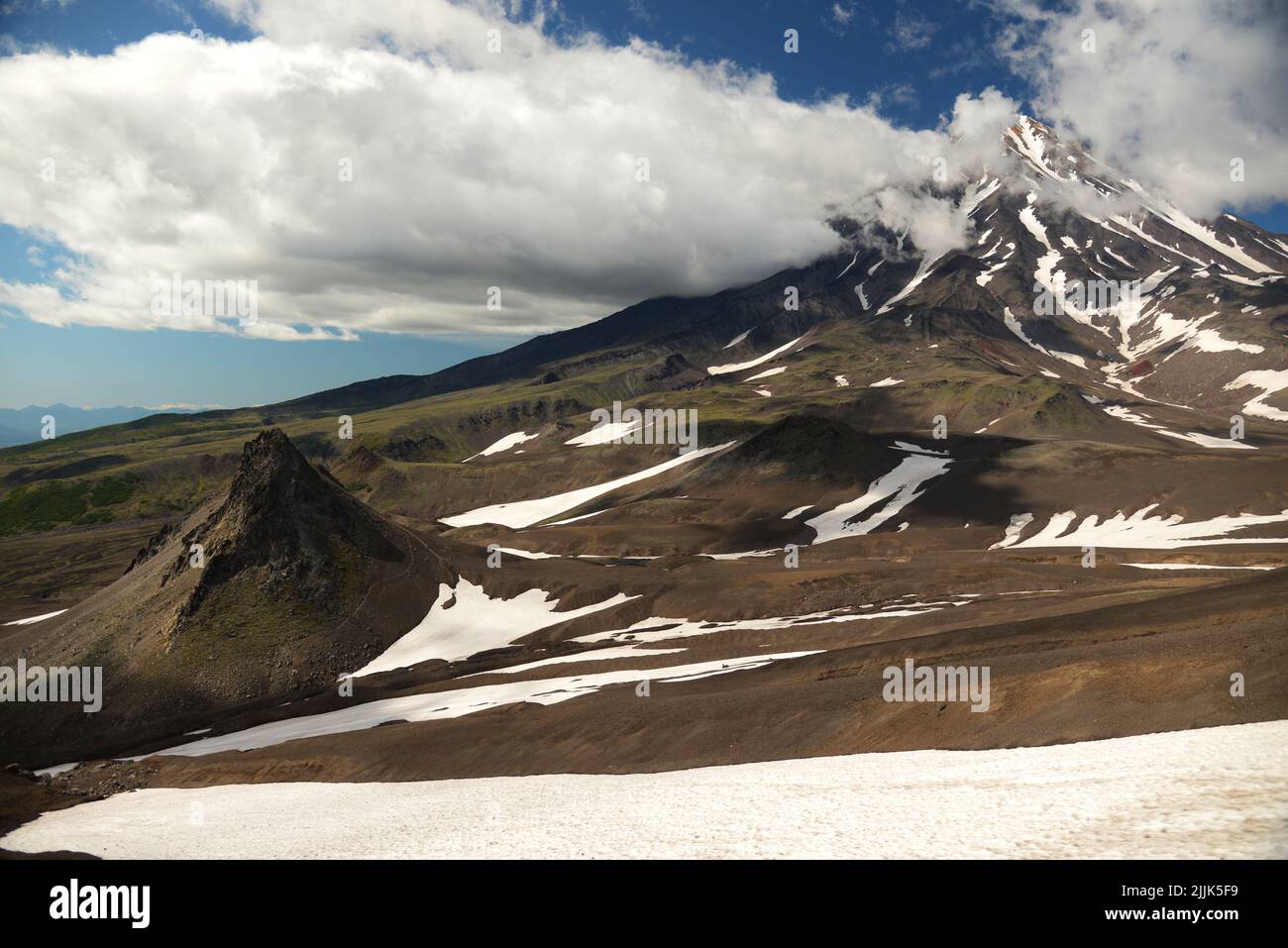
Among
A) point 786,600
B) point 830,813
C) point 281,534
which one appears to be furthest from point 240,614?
point 830,813

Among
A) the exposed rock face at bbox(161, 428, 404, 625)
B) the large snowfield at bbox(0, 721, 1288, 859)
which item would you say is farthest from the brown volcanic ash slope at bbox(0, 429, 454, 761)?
the large snowfield at bbox(0, 721, 1288, 859)

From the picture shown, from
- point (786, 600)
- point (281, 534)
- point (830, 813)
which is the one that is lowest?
point (786, 600)

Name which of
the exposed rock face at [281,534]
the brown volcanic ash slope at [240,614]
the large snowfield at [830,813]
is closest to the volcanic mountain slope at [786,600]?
the exposed rock face at [281,534]

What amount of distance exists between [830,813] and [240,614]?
70557mm

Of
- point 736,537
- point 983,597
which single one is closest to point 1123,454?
point 736,537

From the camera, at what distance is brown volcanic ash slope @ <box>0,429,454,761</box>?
6222 cm

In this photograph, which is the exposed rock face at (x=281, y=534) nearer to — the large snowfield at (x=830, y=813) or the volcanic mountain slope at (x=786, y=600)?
the volcanic mountain slope at (x=786, y=600)

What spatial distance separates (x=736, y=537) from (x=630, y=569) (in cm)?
3707

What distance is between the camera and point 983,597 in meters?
68.4

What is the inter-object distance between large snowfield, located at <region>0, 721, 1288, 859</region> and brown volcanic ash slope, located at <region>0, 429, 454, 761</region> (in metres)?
31.5

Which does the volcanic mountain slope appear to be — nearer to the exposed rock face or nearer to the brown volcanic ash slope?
the exposed rock face

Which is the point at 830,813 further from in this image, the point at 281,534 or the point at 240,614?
the point at 281,534

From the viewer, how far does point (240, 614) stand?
72500mm
